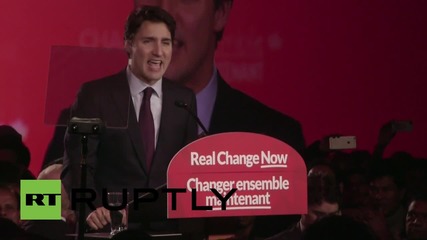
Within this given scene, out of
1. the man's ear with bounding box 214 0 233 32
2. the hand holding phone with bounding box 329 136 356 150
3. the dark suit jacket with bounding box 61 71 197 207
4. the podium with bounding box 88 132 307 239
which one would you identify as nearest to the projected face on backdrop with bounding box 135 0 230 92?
the man's ear with bounding box 214 0 233 32

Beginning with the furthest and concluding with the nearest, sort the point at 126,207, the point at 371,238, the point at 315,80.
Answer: the point at 315,80 < the point at 126,207 < the point at 371,238

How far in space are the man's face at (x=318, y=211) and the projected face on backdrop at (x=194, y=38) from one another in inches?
38.8

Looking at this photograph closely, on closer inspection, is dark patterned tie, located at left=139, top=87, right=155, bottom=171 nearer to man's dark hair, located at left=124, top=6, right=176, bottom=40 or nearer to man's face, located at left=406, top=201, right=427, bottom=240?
man's dark hair, located at left=124, top=6, right=176, bottom=40

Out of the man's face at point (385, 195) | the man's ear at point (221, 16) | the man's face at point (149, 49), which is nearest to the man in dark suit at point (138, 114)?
the man's face at point (149, 49)

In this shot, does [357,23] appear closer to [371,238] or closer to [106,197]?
[106,197]

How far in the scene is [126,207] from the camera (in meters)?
4.90

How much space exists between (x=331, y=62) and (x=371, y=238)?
235 cm

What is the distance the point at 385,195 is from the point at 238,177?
3.03 ft

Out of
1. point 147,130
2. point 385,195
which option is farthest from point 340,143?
point 147,130

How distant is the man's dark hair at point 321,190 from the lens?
5195mm

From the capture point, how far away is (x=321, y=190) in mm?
5211

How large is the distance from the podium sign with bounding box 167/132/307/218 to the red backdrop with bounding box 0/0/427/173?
9.0 inches

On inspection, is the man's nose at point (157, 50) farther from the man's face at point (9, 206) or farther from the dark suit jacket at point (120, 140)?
the man's face at point (9, 206)

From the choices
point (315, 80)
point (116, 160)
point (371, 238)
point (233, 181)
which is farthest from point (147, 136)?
point (371, 238)
